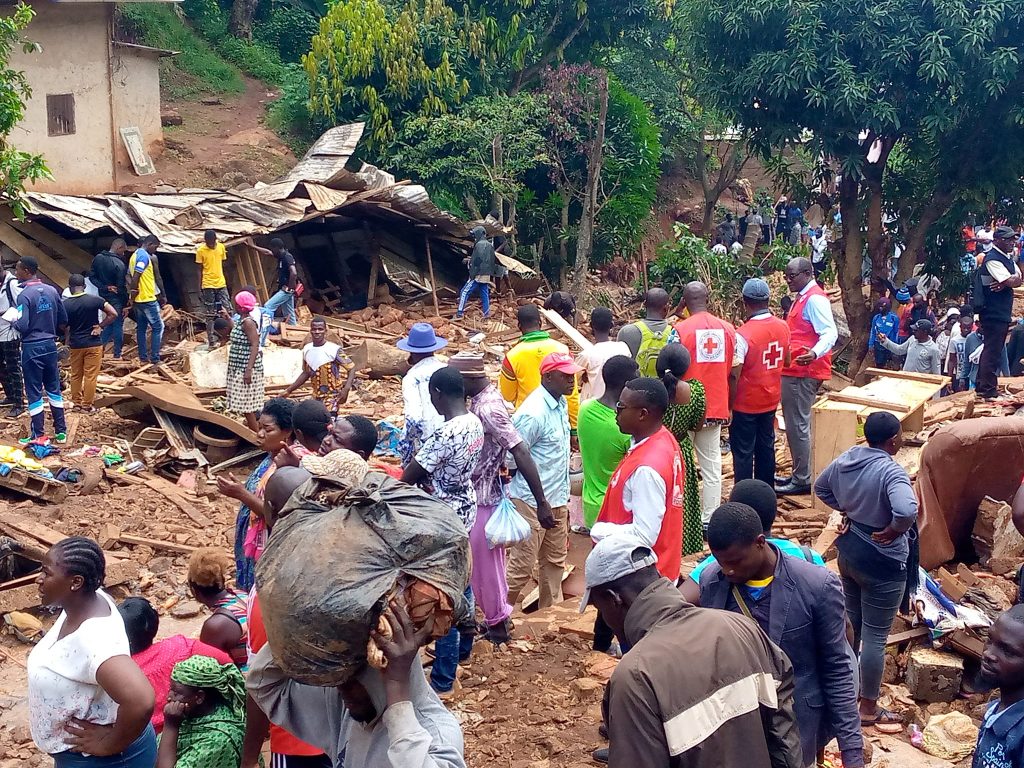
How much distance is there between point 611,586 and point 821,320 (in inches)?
236

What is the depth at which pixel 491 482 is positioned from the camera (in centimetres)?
634

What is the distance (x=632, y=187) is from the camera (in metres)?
23.4

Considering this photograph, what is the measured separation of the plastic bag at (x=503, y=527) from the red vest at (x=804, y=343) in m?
3.46

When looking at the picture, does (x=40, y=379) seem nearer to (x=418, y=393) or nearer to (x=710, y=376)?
(x=418, y=393)

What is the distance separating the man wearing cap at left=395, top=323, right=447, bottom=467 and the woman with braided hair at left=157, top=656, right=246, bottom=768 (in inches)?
96.7

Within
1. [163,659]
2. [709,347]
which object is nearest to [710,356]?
[709,347]

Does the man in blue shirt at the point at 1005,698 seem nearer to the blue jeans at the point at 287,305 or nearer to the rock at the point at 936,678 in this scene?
the rock at the point at 936,678

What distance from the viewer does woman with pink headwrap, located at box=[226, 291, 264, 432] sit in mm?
10969

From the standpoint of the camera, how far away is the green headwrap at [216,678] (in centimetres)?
392

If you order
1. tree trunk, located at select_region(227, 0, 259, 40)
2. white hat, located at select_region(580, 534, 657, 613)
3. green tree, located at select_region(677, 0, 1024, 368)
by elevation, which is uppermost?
tree trunk, located at select_region(227, 0, 259, 40)

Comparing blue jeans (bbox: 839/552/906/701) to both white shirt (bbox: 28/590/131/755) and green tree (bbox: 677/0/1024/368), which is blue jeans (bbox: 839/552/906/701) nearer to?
white shirt (bbox: 28/590/131/755)

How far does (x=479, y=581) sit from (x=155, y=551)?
3.92m

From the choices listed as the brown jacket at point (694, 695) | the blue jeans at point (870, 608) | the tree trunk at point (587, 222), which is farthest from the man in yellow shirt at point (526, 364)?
the tree trunk at point (587, 222)

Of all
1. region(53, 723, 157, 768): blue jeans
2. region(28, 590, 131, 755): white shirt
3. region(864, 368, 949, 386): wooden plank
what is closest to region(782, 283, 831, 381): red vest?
region(864, 368, 949, 386): wooden plank
